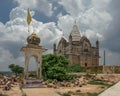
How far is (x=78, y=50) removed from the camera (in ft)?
204

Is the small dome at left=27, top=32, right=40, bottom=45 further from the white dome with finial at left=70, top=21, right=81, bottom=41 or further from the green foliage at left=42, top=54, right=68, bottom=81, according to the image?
the white dome with finial at left=70, top=21, right=81, bottom=41

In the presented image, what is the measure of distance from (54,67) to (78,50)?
30321 mm

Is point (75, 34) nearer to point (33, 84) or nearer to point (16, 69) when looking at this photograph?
point (16, 69)

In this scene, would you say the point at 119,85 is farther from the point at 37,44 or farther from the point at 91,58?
the point at 91,58

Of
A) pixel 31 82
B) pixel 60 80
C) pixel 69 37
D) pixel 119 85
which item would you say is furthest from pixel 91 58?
pixel 119 85

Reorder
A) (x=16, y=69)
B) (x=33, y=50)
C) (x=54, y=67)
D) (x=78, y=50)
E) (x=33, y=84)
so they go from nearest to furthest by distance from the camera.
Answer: (x=33, y=84)
(x=33, y=50)
(x=54, y=67)
(x=16, y=69)
(x=78, y=50)

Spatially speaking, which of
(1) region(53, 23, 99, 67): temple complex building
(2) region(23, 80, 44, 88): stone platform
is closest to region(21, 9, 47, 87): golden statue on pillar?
(2) region(23, 80, 44, 88): stone platform

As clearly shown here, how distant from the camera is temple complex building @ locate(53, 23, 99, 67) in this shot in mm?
61188

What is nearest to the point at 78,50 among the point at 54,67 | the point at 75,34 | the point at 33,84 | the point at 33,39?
the point at 75,34

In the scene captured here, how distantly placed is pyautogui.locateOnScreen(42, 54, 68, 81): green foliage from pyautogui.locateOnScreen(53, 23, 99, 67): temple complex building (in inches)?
968

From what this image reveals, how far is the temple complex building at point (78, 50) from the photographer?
201 ft

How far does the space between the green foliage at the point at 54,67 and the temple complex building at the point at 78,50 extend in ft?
80.6

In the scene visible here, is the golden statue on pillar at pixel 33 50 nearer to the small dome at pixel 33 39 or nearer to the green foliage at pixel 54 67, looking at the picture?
the small dome at pixel 33 39

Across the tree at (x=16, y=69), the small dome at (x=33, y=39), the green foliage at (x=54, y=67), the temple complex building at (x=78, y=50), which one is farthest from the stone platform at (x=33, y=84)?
the temple complex building at (x=78, y=50)
